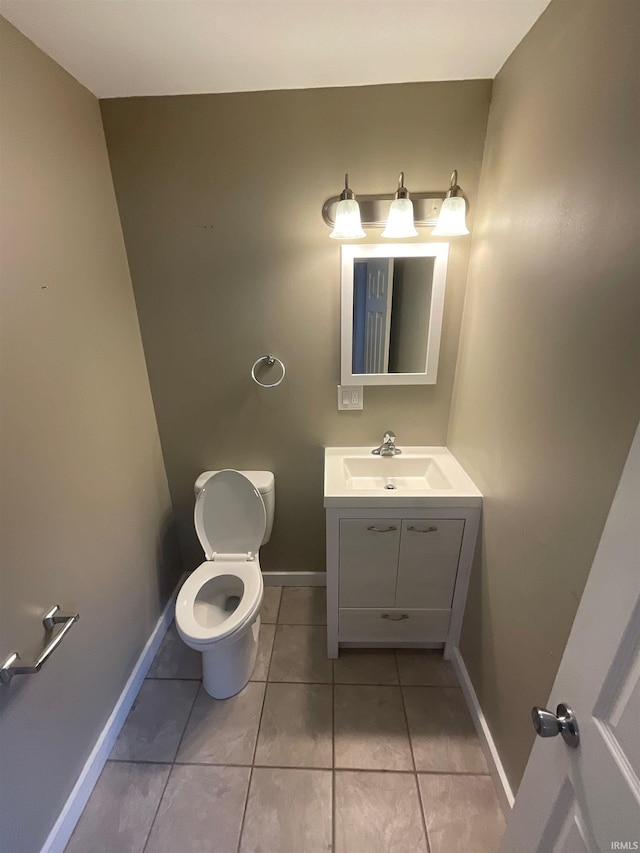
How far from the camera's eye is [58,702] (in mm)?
1130

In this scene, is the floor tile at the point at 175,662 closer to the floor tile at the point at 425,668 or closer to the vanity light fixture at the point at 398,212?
the floor tile at the point at 425,668

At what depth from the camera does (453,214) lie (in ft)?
4.36

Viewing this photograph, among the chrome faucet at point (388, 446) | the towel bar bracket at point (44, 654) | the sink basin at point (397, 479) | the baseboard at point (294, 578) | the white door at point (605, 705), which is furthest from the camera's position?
the baseboard at point (294, 578)

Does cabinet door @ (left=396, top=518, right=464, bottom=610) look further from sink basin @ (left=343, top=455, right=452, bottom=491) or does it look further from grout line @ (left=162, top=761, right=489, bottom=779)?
grout line @ (left=162, top=761, right=489, bottom=779)

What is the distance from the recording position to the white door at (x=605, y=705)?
51 centimetres

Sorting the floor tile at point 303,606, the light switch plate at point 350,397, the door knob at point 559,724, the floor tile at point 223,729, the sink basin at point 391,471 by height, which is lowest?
the floor tile at point 223,729

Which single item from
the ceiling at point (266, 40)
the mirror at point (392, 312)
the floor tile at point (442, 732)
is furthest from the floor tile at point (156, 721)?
the ceiling at point (266, 40)

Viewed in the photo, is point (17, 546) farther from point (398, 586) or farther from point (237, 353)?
point (398, 586)

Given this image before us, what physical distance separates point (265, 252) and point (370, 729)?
6.47ft

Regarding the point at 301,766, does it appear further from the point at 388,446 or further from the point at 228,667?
the point at 388,446

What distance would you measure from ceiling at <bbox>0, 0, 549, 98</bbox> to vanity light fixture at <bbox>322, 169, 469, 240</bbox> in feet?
1.04

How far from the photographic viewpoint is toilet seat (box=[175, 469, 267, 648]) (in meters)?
1.63

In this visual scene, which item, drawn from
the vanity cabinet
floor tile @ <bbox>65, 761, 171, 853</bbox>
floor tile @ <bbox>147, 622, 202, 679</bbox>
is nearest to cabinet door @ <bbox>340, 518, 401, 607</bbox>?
the vanity cabinet

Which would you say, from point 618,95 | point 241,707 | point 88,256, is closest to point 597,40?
point 618,95
